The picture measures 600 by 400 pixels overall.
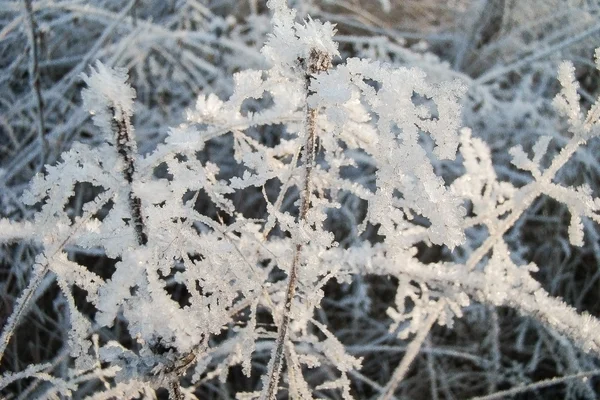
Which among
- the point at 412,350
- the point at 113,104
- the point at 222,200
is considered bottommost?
the point at 412,350

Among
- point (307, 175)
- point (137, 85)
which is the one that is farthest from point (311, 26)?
point (137, 85)

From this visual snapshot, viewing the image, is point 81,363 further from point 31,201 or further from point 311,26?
point 311,26

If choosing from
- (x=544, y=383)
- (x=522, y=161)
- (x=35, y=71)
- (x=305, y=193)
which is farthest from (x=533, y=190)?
(x=35, y=71)

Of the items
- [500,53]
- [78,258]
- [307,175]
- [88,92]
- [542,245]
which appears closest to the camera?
[88,92]

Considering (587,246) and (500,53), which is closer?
(587,246)

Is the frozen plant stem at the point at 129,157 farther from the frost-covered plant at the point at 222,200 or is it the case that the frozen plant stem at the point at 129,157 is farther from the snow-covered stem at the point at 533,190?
the snow-covered stem at the point at 533,190

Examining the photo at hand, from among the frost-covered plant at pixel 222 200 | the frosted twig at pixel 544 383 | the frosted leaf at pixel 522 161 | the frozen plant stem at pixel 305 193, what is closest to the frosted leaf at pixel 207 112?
the frost-covered plant at pixel 222 200

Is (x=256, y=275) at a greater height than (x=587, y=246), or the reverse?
(x=256, y=275)

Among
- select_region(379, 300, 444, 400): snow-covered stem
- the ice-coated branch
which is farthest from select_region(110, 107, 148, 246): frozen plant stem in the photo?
select_region(379, 300, 444, 400): snow-covered stem

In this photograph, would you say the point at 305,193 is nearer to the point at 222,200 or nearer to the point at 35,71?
the point at 222,200
